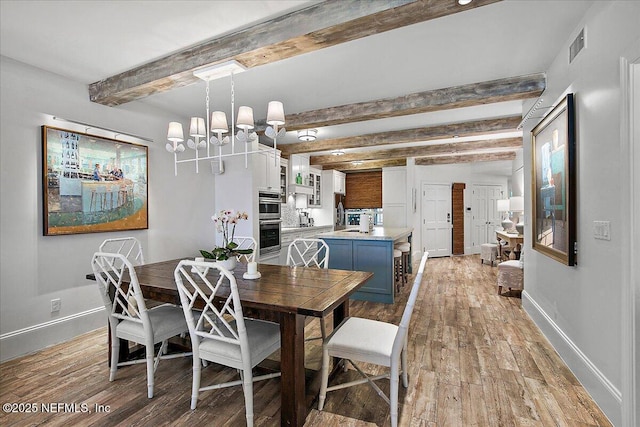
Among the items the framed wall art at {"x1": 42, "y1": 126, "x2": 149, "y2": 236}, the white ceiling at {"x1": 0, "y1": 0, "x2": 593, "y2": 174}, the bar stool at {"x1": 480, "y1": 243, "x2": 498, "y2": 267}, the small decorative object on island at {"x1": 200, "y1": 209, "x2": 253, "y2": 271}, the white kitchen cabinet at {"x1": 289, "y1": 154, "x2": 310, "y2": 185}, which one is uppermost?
the white ceiling at {"x1": 0, "y1": 0, "x2": 593, "y2": 174}

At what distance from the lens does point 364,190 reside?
8.80 metres

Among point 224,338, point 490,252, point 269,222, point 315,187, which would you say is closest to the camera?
point 224,338

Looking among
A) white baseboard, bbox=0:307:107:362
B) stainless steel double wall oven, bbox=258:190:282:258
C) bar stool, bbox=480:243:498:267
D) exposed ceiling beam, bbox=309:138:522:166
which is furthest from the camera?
bar stool, bbox=480:243:498:267

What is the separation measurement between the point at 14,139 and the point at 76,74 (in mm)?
821

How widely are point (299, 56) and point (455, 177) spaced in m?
6.87

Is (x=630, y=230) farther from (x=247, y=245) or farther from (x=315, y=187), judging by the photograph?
(x=315, y=187)

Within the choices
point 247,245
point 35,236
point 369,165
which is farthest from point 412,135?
point 35,236

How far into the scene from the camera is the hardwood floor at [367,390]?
187 cm

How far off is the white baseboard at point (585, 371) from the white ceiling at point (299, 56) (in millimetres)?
2430

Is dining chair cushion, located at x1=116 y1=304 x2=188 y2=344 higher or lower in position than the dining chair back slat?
lower

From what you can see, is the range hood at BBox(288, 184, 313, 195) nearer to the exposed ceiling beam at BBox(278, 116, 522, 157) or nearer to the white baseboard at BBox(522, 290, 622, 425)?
the exposed ceiling beam at BBox(278, 116, 522, 157)

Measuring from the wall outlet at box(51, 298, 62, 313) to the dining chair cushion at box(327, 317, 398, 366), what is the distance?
2.86 metres

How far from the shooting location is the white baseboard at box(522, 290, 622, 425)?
5.85 feet

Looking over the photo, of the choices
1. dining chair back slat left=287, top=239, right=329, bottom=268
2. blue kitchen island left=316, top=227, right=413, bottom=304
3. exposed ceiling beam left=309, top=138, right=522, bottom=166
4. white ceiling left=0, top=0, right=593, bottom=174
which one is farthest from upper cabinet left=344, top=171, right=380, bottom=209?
white ceiling left=0, top=0, right=593, bottom=174
